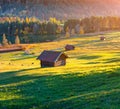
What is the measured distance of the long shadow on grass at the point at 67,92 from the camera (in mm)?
35625

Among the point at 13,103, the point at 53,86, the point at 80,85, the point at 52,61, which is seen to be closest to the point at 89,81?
the point at 80,85

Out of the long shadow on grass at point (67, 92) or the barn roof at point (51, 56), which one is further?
the barn roof at point (51, 56)

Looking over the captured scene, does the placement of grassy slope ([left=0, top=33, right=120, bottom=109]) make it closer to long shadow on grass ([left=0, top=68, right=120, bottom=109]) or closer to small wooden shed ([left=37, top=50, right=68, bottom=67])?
long shadow on grass ([left=0, top=68, right=120, bottom=109])

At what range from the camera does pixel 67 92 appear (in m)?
42.2

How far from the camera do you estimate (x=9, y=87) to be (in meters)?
49.2

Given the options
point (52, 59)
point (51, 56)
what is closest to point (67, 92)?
point (52, 59)

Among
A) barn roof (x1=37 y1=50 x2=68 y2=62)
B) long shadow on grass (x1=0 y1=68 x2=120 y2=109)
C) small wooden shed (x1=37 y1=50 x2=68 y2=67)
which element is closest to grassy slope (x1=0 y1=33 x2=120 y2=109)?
long shadow on grass (x1=0 y1=68 x2=120 y2=109)

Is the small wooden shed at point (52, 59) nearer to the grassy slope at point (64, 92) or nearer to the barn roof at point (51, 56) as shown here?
the barn roof at point (51, 56)

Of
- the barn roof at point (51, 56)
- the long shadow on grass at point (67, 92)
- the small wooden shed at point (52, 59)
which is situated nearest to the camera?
the long shadow on grass at point (67, 92)

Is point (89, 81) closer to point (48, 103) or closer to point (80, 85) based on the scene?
point (80, 85)

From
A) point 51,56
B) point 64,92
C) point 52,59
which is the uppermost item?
point 64,92

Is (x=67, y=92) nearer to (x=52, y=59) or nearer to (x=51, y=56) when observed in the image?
(x=52, y=59)

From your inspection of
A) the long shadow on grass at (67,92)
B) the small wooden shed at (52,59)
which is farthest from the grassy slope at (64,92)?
the small wooden shed at (52,59)

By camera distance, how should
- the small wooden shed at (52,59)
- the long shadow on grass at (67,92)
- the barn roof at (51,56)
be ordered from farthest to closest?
the small wooden shed at (52,59), the barn roof at (51,56), the long shadow on grass at (67,92)
